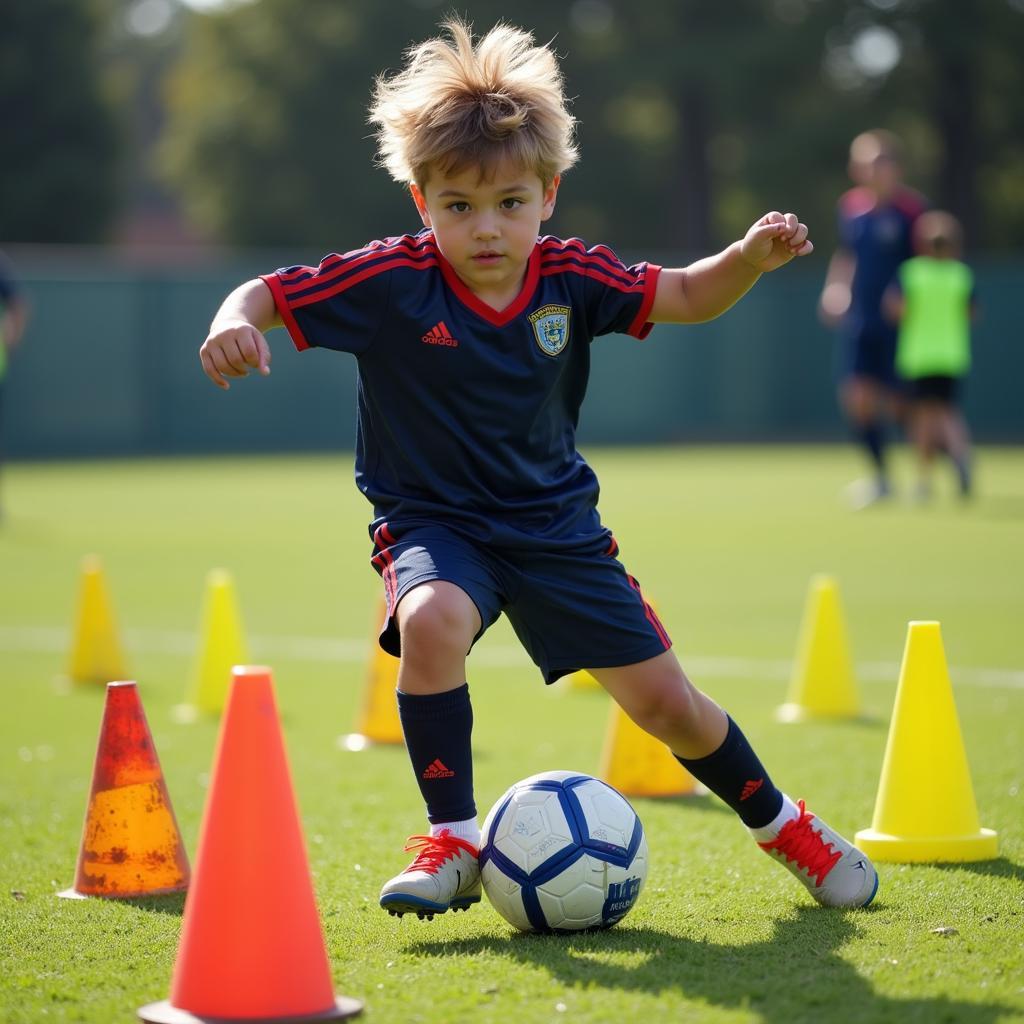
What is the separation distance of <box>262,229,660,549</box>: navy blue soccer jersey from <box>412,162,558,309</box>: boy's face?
7 centimetres

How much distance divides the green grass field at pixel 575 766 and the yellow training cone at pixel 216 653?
205 millimetres

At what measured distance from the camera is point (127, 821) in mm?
4504

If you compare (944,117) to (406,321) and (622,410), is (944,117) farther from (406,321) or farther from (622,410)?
(406,321)

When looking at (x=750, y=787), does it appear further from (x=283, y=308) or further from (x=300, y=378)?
(x=300, y=378)

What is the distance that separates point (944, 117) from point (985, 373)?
14.0 m

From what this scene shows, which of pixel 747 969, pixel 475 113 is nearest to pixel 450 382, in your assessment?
pixel 475 113

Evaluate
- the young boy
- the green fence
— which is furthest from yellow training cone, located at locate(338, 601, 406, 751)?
the green fence

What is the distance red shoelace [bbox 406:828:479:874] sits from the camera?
4.00m

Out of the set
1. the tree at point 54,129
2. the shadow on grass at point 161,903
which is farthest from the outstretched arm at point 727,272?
the tree at point 54,129

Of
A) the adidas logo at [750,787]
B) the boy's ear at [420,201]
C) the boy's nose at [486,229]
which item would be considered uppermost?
the boy's ear at [420,201]

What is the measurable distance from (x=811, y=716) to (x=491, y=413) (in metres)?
3.02

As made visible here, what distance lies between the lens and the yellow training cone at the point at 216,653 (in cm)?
723

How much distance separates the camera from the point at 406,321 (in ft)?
13.9

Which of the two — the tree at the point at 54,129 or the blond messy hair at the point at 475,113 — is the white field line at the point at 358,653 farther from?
the tree at the point at 54,129
